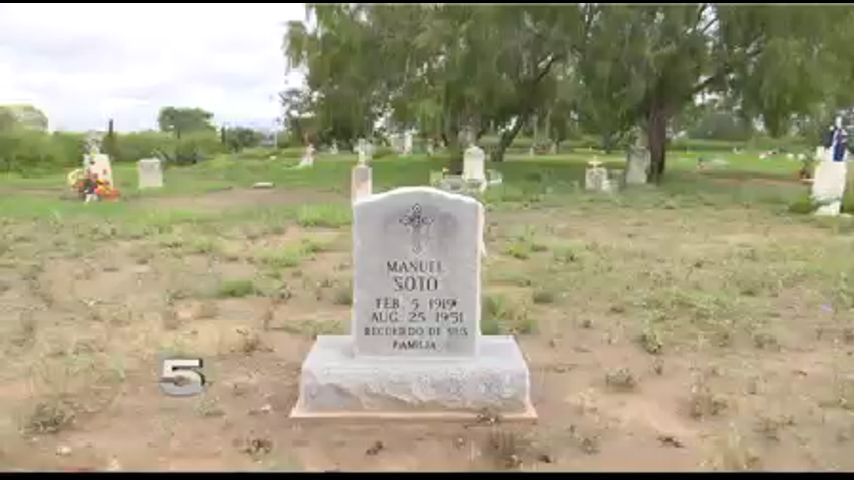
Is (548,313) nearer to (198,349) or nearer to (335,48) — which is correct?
(198,349)

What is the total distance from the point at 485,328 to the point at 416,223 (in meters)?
1.67

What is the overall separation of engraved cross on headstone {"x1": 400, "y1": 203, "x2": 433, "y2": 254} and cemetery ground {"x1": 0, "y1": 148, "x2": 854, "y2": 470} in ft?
3.08

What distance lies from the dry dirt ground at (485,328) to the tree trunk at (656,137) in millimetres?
14266

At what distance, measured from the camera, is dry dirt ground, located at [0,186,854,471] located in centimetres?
371

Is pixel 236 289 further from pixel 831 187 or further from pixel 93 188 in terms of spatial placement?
pixel 831 187

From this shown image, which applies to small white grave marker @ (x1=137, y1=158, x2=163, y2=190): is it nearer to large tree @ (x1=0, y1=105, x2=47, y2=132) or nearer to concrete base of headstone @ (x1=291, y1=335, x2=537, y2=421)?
large tree @ (x1=0, y1=105, x2=47, y2=132)

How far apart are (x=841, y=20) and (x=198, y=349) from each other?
21.5m

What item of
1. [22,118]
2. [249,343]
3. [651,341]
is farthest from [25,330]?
[22,118]

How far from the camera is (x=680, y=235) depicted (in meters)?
11.7

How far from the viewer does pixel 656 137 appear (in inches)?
980

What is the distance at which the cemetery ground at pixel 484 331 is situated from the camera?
373 cm

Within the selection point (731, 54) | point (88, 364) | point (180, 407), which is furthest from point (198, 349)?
point (731, 54)

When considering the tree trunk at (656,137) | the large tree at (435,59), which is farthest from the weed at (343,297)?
the tree trunk at (656,137)
